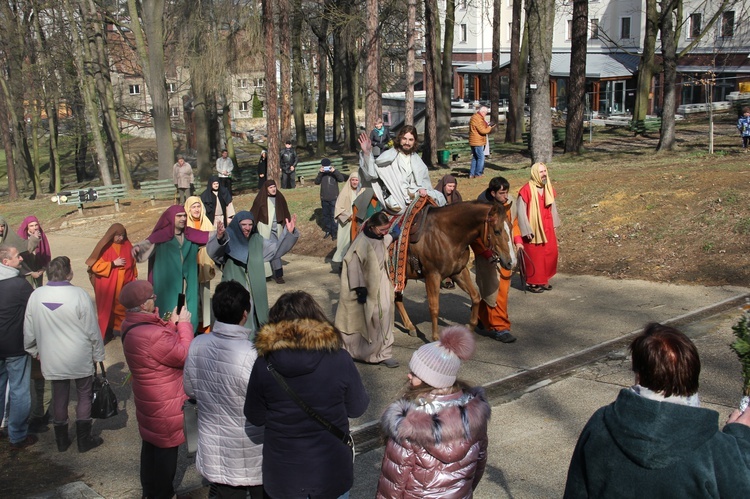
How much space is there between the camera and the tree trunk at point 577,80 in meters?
22.3

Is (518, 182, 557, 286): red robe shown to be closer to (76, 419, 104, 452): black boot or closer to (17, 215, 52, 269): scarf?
(76, 419, 104, 452): black boot

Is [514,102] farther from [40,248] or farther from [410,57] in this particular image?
[40,248]

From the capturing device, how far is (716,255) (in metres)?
12.2

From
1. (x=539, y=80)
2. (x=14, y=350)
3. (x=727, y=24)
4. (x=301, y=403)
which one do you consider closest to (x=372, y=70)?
(x=539, y=80)

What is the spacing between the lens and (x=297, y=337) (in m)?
4.27

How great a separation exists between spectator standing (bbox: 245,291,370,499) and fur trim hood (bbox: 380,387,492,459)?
0.49 meters

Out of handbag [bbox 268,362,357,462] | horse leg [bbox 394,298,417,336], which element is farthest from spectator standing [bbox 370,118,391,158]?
handbag [bbox 268,362,357,462]

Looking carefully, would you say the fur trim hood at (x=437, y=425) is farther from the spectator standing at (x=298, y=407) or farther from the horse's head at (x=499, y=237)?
the horse's head at (x=499, y=237)

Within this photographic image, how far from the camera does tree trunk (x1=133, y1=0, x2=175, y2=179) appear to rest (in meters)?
28.8

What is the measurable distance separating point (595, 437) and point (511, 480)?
304 cm

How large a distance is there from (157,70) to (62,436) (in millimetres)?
24489

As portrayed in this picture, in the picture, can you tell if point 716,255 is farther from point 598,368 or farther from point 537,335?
point 598,368

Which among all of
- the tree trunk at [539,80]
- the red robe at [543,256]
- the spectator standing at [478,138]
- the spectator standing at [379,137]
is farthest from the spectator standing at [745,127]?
the red robe at [543,256]

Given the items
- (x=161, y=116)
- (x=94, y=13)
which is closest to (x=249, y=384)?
(x=161, y=116)
